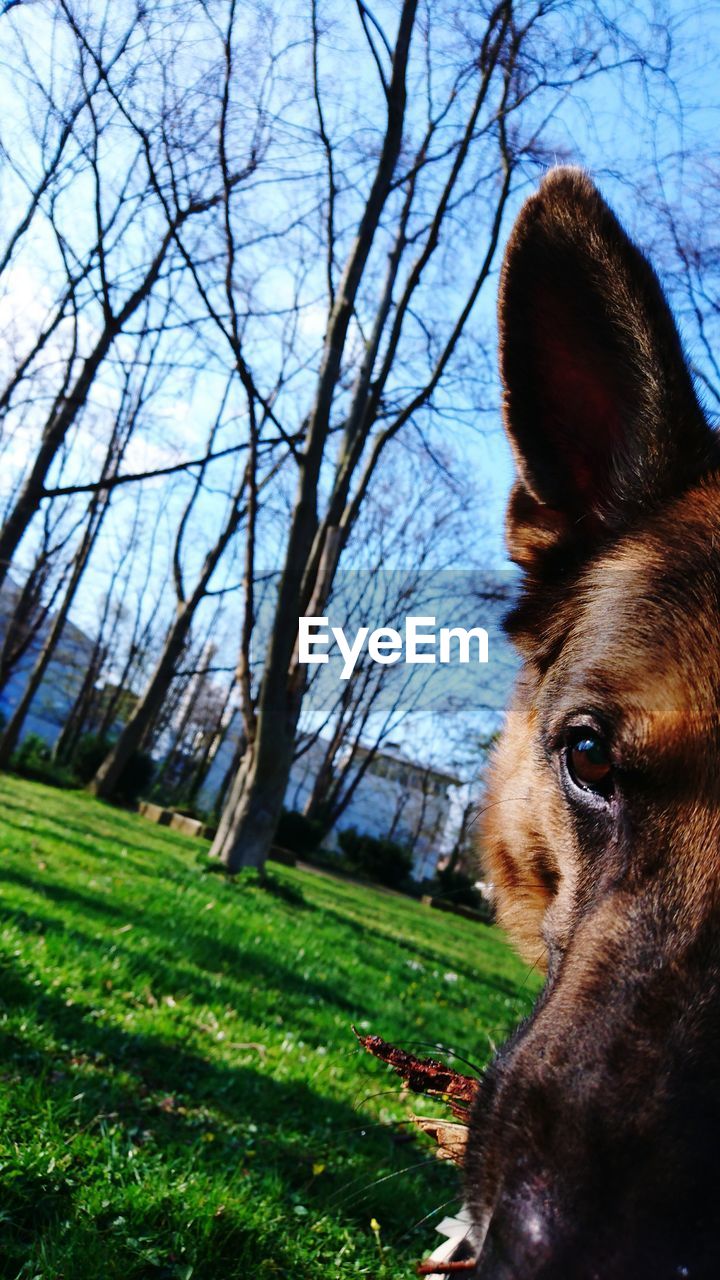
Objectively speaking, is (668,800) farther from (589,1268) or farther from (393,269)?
(393,269)

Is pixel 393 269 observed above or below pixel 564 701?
above

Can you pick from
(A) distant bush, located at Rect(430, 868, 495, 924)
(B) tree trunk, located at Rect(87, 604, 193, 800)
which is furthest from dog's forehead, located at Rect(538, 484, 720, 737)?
(A) distant bush, located at Rect(430, 868, 495, 924)

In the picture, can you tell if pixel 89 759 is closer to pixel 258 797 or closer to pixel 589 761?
pixel 258 797

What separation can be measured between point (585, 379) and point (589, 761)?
1.28 m

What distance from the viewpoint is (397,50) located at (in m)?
8.65

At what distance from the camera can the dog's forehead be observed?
5.76 ft

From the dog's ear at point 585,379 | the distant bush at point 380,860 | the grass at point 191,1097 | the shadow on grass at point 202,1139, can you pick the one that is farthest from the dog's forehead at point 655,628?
the distant bush at point 380,860

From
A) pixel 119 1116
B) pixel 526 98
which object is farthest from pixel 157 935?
pixel 526 98

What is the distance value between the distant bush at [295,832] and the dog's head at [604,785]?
2525cm

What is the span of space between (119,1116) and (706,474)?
10.1 feet

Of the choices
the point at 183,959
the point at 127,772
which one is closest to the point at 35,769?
the point at 127,772

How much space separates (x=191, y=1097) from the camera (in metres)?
3.64

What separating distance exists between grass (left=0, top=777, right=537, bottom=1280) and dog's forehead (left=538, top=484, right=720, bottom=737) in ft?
3.12

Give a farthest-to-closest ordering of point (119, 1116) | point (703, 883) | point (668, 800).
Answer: point (119, 1116)
point (668, 800)
point (703, 883)
